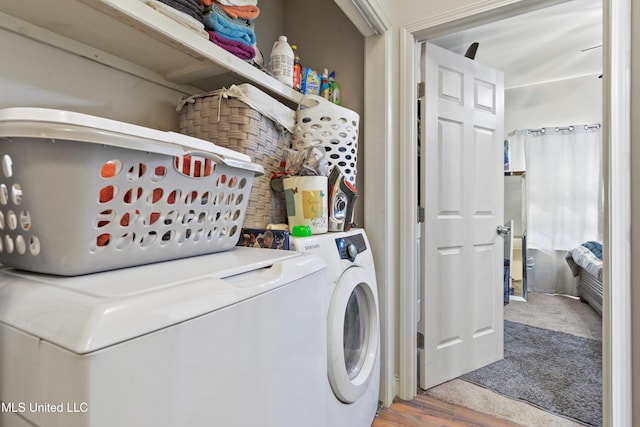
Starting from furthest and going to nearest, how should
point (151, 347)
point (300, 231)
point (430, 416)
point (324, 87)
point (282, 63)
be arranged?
point (324, 87)
point (430, 416)
point (282, 63)
point (300, 231)
point (151, 347)

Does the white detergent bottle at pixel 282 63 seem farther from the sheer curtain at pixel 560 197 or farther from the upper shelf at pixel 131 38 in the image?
the sheer curtain at pixel 560 197

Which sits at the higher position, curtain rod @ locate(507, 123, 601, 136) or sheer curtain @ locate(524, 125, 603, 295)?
curtain rod @ locate(507, 123, 601, 136)

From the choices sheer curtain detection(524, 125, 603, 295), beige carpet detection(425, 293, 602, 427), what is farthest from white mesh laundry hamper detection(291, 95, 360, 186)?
sheer curtain detection(524, 125, 603, 295)

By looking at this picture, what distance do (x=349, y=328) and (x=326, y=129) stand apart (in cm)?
88

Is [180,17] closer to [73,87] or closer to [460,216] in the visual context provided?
[73,87]

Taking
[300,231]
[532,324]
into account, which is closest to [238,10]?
[300,231]

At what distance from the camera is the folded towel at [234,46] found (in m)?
1.04

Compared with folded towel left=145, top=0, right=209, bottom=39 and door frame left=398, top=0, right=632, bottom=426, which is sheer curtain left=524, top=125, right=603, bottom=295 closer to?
door frame left=398, top=0, right=632, bottom=426

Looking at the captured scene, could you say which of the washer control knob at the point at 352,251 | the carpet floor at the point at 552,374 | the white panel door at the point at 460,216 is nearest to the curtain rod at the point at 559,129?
the white panel door at the point at 460,216

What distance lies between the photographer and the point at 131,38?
35.9 inches

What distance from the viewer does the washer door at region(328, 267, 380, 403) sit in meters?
1.06

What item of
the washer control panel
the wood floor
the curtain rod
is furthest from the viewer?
the curtain rod

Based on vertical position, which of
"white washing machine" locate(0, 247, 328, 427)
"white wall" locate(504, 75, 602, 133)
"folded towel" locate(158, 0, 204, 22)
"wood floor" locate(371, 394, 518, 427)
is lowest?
"wood floor" locate(371, 394, 518, 427)

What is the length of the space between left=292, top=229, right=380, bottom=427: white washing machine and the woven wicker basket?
0.28 m
